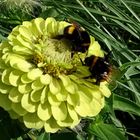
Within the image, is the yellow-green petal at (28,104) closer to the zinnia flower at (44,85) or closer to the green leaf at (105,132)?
the zinnia flower at (44,85)

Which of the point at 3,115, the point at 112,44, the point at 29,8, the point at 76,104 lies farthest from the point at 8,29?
the point at 76,104

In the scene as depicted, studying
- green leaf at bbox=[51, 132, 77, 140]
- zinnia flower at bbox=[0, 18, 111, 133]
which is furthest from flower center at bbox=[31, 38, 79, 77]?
green leaf at bbox=[51, 132, 77, 140]

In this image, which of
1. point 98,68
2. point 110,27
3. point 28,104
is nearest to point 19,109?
point 28,104

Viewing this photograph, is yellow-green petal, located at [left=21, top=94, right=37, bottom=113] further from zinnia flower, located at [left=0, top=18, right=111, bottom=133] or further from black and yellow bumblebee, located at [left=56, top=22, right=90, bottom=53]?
black and yellow bumblebee, located at [left=56, top=22, right=90, bottom=53]

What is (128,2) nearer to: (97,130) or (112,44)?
(112,44)

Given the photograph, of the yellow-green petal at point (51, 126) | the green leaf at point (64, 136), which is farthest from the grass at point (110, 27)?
the yellow-green petal at point (51, 126)

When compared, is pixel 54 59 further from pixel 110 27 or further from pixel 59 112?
pixel 110 27
